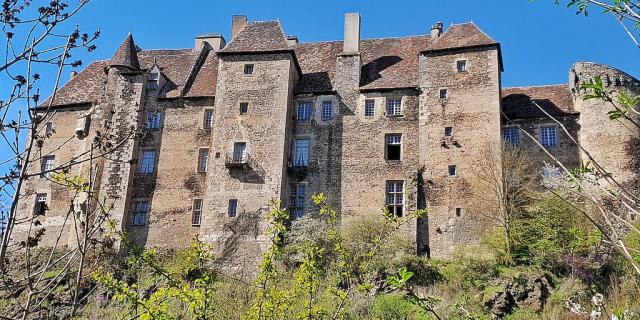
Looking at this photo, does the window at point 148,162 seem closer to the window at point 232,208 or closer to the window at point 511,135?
the window at point 232,208

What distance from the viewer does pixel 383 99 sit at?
34750 millimetres

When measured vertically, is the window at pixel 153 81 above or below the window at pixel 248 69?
below

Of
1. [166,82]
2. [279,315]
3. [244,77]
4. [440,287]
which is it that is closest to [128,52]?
[166,82]

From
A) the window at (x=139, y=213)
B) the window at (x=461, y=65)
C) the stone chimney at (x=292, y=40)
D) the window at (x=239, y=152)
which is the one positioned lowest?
the window at (x=139, y=213)

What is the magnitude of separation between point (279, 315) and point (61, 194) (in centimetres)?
2670

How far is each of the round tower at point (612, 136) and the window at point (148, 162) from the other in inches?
797

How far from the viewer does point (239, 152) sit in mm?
33781

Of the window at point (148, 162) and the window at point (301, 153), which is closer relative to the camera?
the window at point (301, 153)

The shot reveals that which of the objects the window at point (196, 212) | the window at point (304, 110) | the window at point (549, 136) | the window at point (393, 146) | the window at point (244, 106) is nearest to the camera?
the window at point (549, 136)

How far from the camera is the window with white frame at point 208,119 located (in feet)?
118

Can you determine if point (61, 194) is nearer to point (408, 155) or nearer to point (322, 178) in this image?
point (322, 178)

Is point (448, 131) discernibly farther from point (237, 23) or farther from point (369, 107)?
point (237, 23)

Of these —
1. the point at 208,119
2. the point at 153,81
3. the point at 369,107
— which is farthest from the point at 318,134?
the point at 153,81

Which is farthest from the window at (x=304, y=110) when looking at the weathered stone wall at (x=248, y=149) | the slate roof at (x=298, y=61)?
the weathered stone wall at (x=248, y=149)
